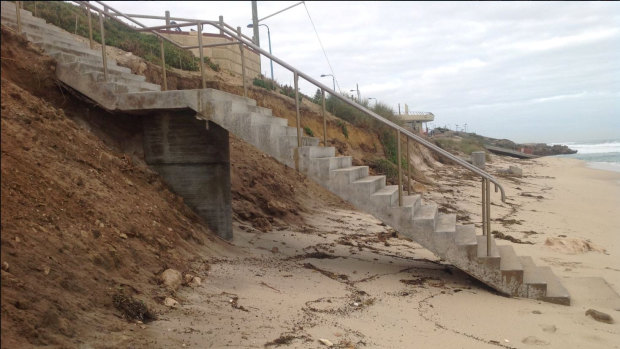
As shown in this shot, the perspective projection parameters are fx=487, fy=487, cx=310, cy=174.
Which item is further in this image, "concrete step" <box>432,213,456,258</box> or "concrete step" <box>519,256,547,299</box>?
"concrete step" <box>432,213,456,258</box>

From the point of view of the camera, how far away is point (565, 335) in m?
4.73

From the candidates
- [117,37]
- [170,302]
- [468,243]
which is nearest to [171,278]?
[170,302]

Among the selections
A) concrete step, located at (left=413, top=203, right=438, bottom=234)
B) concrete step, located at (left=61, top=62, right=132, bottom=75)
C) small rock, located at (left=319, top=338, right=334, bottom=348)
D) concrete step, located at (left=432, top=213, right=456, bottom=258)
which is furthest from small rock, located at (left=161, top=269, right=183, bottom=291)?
concrete step, located at (left=61, top=62, right=132, bottom=75)

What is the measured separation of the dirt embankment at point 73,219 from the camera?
137 inches

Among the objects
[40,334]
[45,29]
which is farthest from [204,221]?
[40,334]

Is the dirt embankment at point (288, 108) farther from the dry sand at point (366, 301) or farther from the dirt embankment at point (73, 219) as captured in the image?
the dry sand at point (366, 301)

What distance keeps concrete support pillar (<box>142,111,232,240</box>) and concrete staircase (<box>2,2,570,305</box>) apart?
0.68m

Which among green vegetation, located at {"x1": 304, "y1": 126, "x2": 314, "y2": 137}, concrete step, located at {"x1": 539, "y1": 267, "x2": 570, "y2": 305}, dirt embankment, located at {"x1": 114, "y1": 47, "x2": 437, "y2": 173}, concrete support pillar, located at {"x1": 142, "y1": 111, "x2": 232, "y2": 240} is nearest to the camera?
concrete step, located at {"x1": 539, "y1": 267, "x2": 570, "y2": 305}

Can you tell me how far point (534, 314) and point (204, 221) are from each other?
4.93m

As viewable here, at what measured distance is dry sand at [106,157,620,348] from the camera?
167 inches

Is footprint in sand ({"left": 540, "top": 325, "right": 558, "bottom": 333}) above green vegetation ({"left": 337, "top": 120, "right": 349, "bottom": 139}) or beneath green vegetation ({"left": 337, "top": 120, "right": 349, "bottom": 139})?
beneath

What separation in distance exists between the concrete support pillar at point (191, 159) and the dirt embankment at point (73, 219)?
24cm

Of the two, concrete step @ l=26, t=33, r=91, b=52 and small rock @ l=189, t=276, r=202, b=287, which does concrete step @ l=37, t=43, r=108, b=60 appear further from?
small rock @ l=189, t=276, r=202, b=287

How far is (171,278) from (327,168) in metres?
A: 2.62
